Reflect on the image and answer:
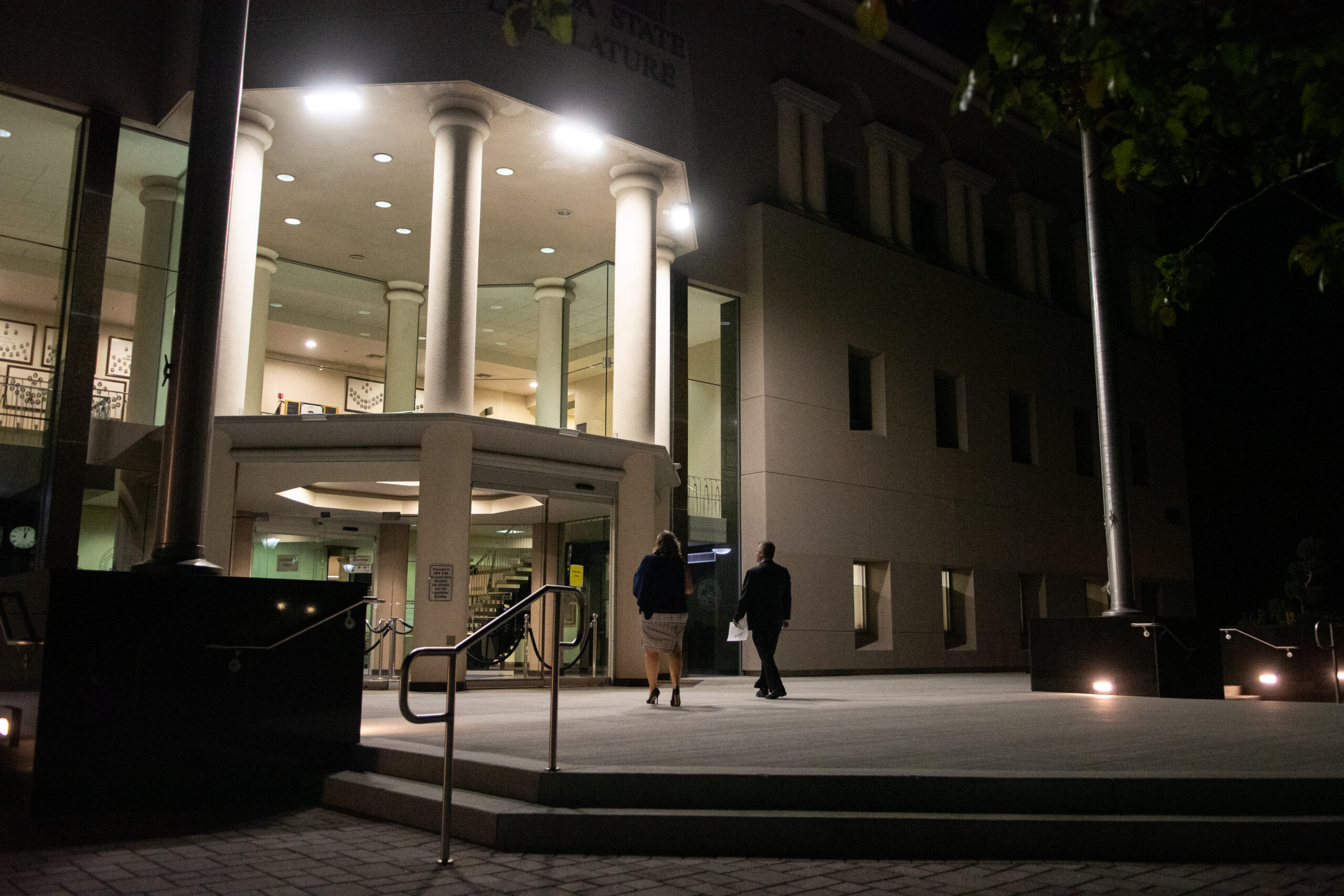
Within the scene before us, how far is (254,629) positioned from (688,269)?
14.7 m

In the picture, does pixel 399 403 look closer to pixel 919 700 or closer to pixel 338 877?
pixel 919 700

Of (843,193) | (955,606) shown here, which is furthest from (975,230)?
(955,606)

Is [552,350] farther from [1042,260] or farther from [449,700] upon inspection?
[1042,260]

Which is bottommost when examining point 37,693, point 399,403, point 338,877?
point 338,877

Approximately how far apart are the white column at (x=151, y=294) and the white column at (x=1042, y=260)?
2165 centimetres

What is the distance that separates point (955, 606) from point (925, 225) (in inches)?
368

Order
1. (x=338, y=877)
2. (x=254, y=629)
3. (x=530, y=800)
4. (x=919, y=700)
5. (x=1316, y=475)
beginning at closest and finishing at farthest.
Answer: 1. (x=338, y=877)
2. (x=530, y=800)
3. (x=254, y=629)
4. (x=919, y=700)
5. (x=1316, y=475)

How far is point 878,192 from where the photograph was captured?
80.8 feet

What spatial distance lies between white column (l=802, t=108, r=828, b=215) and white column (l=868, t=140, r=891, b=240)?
1.61 m

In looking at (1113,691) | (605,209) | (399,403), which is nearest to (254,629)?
(1113,691)

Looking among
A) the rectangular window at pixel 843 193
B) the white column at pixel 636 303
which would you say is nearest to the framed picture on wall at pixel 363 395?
the white column at pixel 636 303

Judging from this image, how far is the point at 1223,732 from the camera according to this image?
857cm

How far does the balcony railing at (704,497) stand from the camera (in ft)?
68.1

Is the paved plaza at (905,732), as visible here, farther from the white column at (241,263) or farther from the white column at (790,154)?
the white column at (790,154)
